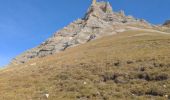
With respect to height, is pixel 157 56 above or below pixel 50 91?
above

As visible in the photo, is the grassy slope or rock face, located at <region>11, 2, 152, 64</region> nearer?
the grassy slope

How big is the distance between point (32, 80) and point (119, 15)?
113 metres

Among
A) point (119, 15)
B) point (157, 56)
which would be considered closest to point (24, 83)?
point (157, 56)

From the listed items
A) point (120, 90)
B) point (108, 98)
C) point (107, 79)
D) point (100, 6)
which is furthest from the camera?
point (100, 6)

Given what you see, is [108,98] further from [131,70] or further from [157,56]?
[157,56]

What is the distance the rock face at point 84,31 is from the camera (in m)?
102

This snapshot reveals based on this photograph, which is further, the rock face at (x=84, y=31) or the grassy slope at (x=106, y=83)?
the rock face at (x=84, y=31)

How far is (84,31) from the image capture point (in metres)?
112

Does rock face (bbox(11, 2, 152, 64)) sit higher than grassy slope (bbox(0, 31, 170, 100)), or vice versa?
rock face (bbox(11, 2, 152, 64))

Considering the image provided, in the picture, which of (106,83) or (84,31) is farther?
(84,31)

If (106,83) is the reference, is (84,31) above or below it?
above

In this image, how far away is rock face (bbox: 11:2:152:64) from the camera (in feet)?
334

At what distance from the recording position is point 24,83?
1415 inches

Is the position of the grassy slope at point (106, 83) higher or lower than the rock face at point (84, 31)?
lower
